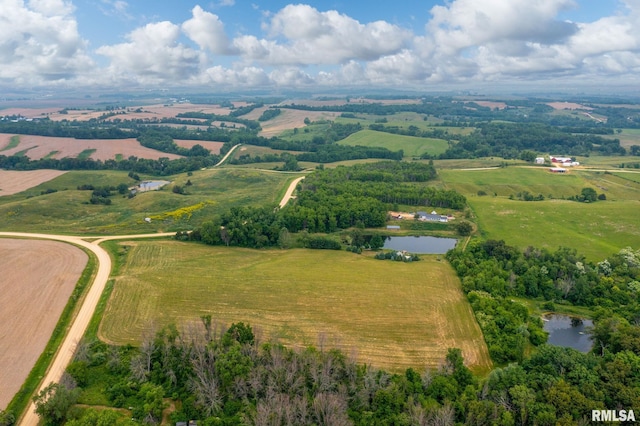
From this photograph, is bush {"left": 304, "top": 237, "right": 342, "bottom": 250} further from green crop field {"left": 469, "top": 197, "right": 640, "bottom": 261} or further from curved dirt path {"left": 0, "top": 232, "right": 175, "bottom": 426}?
green crop field {"left": 469, "top": 197, "right": 640, "bottom": 261}

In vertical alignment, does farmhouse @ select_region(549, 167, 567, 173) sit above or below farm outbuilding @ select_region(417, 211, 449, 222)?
above

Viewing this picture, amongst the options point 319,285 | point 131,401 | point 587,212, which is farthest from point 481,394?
point 587,212

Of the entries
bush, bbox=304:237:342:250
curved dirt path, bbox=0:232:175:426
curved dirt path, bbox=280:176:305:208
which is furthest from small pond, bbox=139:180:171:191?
bush, bbox=304:237:342:250

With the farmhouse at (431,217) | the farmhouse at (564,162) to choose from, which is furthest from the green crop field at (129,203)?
the farmhouse at (564,162)

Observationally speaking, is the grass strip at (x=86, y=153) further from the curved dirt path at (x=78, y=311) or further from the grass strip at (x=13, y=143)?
the curved dirt path at (x=78, y=311)

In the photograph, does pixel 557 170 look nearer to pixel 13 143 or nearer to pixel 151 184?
pixel 151 184

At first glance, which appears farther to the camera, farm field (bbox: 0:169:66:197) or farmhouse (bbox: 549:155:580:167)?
farmhouse (bbox: 549:155:580:167)
